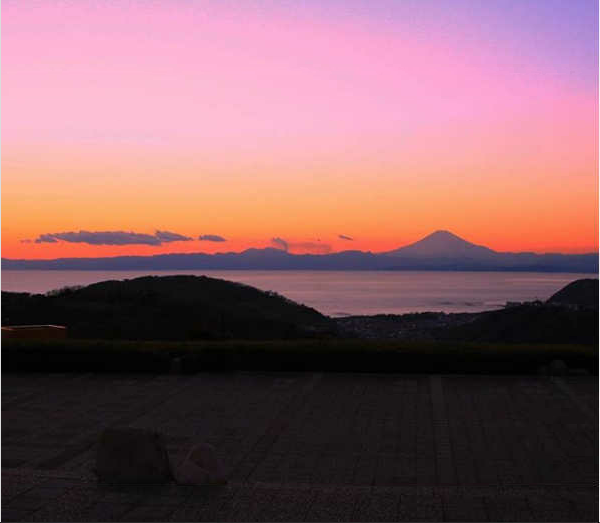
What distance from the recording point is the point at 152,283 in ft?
141

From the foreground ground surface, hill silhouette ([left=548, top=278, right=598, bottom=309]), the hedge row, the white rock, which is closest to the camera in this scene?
the foreground ground surface

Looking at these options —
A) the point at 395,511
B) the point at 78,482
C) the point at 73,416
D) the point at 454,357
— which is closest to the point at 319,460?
the point at 395,511

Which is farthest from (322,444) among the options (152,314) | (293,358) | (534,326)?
(534,326)

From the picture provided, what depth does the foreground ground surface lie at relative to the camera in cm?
675

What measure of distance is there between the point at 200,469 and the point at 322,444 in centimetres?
249

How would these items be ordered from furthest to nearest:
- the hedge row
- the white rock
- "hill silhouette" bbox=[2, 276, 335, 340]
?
"hill silhouette" bbox=[2, 276, 335, 340], the hedge row, the white rock

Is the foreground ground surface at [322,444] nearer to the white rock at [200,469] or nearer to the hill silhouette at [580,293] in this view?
the white rock at [200,469]

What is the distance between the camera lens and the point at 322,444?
31.0ft

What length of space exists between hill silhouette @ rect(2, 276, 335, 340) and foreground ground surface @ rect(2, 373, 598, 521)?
345 inches

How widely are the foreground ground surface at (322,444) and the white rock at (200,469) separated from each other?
0.11m

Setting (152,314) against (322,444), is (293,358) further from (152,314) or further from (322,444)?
(152,314)

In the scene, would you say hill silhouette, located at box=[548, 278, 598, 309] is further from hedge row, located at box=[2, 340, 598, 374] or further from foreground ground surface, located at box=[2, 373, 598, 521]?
foreground ground surface, located at box=[2, 373, 598, 521]

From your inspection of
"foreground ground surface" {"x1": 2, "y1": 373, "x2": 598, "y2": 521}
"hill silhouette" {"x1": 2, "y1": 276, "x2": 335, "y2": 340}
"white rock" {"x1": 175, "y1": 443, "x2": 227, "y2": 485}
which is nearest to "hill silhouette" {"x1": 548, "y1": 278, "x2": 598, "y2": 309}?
"hill silhouette" {"x1": 2, "y1": 276, "x2": 335, "y2": 340}

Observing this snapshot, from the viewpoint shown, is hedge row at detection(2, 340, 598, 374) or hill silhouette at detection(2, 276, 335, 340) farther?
hill silhouette at detection(2, 276, 335, 340)
